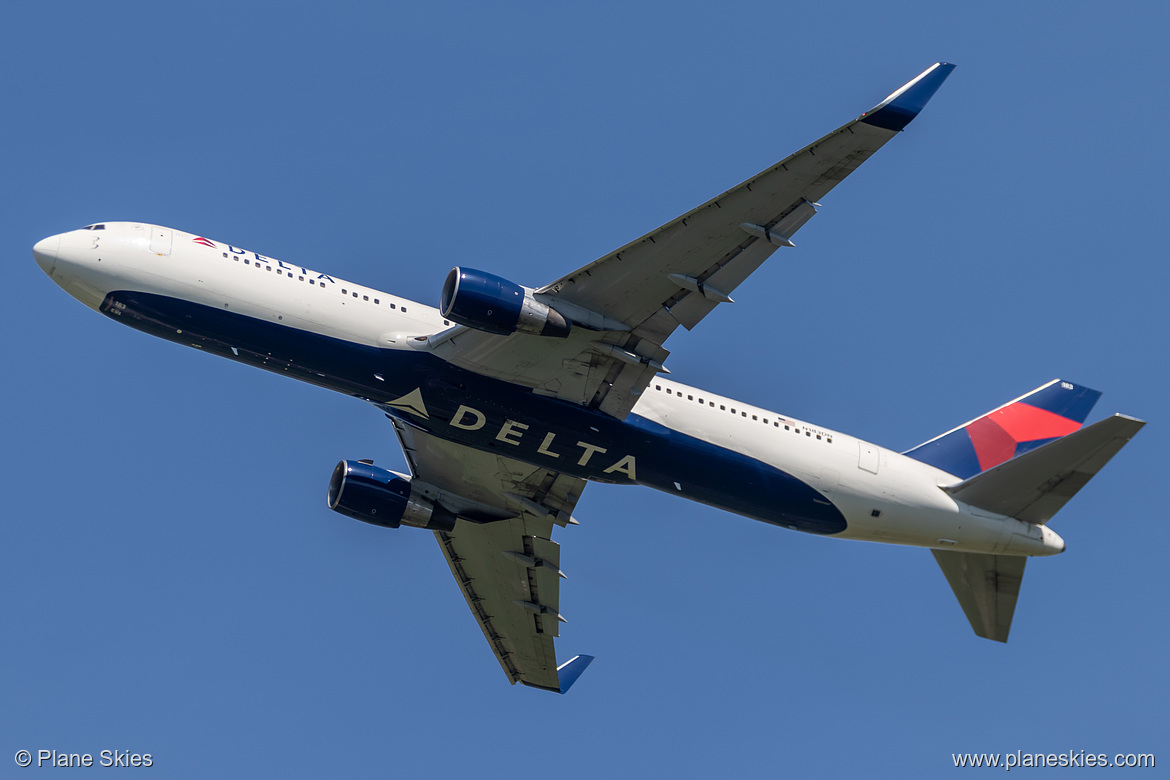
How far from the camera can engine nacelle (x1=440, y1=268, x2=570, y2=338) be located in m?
33.8

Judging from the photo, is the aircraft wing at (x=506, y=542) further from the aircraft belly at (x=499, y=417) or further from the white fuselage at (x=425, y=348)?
the white fuselage at (x=425, y=348)

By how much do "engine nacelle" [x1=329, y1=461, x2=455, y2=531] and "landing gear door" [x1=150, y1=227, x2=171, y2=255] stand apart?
1099 centimetres

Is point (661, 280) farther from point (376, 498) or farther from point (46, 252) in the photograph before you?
point (46, 252)

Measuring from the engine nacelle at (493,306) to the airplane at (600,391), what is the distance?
59 mm

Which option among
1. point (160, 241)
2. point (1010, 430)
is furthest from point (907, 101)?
point (160, 241)

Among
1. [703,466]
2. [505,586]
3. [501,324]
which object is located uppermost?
[501,324]

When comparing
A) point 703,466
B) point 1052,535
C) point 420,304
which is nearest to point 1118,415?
point 1052,535

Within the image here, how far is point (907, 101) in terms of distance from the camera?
30922 millimetres

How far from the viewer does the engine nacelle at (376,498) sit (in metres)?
42.5

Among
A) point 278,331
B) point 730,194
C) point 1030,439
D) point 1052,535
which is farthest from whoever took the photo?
point 1030,439

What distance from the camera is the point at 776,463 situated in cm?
3894

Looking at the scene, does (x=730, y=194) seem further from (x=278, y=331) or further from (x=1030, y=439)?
(x=1030, y=439)

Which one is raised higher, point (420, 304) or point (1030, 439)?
point (420, 304)

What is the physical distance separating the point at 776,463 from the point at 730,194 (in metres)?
10.3
